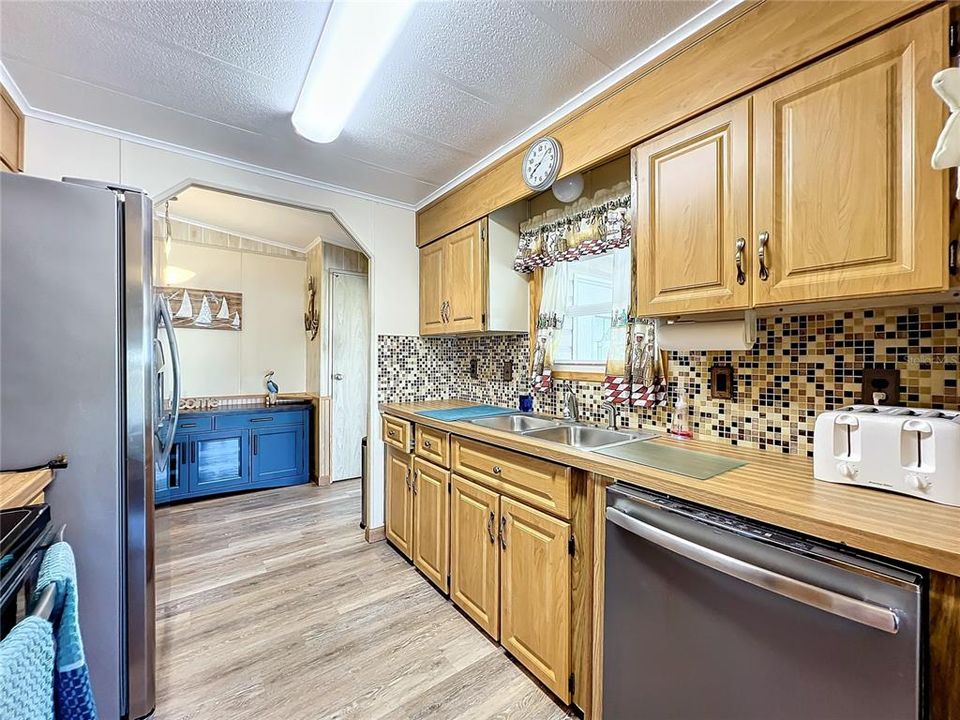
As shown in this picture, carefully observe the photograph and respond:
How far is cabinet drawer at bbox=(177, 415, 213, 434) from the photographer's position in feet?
11.2

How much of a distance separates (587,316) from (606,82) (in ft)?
3.52

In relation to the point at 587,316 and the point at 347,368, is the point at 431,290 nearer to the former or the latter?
the point at 587,316

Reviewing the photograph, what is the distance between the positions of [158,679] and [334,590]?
76 cm

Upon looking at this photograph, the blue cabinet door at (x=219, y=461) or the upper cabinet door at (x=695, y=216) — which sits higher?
the upper cabinet door at (x=695, y=216)

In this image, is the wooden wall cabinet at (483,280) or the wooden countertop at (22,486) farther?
the wooden wall cabinet at (483,280)

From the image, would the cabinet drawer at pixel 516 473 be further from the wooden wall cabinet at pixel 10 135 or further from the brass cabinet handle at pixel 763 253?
the wooden wall cabinet at pixel 10 135

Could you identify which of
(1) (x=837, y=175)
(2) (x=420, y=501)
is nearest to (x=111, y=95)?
(2) (x=420, y=501)

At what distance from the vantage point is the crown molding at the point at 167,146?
5.77ft

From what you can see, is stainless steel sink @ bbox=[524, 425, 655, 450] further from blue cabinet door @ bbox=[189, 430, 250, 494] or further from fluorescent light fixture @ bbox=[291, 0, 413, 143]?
blue cabinet door @ bbox=[189, 430, 250, 494]

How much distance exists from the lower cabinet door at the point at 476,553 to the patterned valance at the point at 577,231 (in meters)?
1.29

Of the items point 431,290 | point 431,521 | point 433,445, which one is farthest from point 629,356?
point 431,290

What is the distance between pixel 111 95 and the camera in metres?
1.75

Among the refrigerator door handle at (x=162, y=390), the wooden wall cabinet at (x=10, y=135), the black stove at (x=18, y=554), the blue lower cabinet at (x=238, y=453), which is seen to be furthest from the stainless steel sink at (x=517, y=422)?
the blue lower cabinet at (x=238, y=453)

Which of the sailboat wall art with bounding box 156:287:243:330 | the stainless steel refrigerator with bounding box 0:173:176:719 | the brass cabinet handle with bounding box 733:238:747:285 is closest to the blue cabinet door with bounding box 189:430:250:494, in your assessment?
the sailboat wall art with bounding box 156:287:243:330
